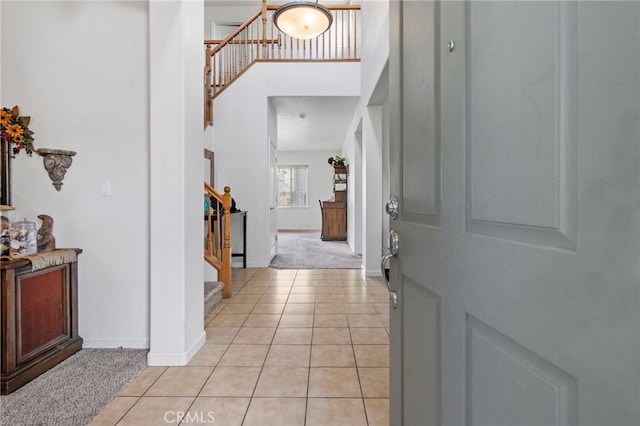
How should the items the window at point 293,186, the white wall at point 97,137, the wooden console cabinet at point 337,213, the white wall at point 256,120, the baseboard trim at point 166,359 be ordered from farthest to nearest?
1. the window at point 293,186
2. the wooden console cabinet at point 337,213
3. the white wall at point 256,120
4. the white wall at point 97,137
5. the baseboard trim at point 166,359

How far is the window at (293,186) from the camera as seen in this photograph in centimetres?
1083

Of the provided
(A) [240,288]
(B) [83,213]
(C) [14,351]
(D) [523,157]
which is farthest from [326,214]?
(D) [523,157]

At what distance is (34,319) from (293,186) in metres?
9.22

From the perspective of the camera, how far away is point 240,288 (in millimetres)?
3779

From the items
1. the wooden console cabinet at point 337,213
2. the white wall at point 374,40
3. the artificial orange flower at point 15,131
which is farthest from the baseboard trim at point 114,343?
the wooden console cabinet at point 337,213

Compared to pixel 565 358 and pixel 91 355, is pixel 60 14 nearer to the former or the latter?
pixel 91 355

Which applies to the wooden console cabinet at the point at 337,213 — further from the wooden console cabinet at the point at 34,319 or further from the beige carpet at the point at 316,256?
the wooden console cabinet at the point at 34,319

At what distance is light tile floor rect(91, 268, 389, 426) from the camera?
1.52 metres

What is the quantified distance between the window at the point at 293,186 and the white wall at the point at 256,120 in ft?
19.0

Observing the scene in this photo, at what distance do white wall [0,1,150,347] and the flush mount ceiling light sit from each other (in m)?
1.42

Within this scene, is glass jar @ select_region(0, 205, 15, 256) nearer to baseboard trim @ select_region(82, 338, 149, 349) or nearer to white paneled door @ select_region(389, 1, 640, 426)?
baseboard trim @ select_region(82, 338, 149, 349)

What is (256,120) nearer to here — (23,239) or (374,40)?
(374,40)

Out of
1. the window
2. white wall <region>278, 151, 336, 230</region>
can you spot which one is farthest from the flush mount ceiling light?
the window

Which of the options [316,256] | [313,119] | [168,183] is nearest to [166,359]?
[168,183]
